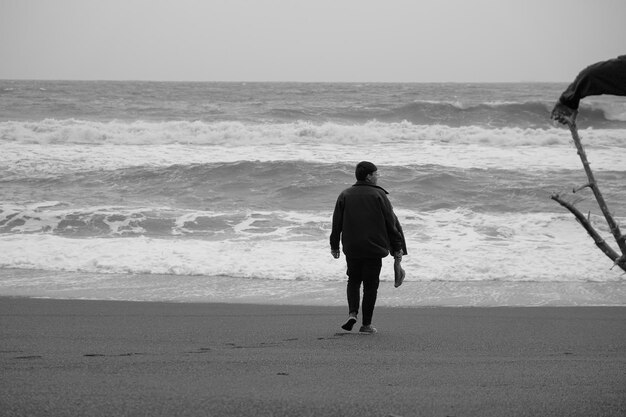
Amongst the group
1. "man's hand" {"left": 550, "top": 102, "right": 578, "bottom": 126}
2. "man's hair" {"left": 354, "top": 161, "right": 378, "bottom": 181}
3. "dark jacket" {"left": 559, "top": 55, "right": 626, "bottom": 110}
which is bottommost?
"man's hair" {"left": 354, "top": 161, "right": 378, "bottom": 181}

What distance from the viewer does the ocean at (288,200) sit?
10031mm

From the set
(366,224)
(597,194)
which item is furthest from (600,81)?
(366,224)

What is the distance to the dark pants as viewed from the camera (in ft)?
21.6

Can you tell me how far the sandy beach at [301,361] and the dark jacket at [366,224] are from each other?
0.76 m

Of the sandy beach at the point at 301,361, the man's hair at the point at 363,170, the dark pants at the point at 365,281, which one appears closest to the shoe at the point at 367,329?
the dark pants at the point at 365,281

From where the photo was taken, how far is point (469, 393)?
4438 mm

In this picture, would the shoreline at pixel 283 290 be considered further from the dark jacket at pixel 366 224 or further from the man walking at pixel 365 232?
the dark jacket at pixel 366 224

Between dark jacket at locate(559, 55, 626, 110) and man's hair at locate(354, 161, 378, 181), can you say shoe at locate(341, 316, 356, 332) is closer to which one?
man's hair at locate(354, 161, 378, 181)

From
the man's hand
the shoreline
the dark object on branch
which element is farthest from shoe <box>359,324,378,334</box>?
the dark object on branch

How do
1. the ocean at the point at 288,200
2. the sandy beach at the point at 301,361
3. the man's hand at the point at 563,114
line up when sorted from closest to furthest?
the man's hand at the point at 563,114
the sandy beach at the point at 301,361
the ocean at the point at 288,200

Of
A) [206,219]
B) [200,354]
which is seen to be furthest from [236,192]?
[200,354]

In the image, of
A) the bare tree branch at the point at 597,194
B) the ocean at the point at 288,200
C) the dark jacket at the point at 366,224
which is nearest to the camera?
the bare tree branch at the point at 597,194

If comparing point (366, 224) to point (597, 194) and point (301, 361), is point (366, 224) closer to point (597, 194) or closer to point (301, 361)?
point (301, 361)

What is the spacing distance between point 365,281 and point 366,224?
508mm
